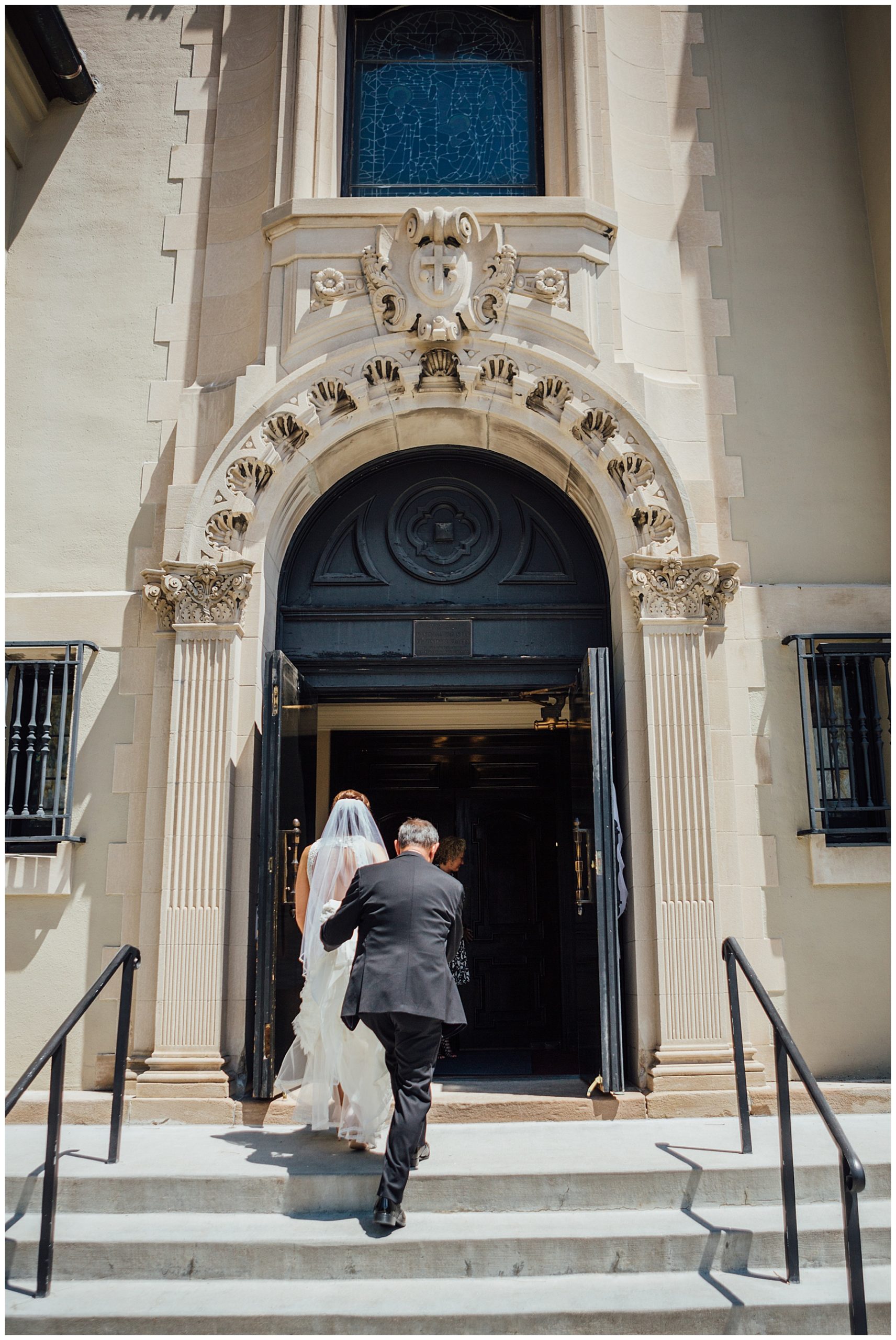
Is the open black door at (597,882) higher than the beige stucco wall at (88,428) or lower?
lower

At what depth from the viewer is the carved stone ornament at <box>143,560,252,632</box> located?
23.0 ft

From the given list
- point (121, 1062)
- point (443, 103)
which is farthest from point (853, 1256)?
point (443, 103)

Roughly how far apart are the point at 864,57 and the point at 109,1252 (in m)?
9.44

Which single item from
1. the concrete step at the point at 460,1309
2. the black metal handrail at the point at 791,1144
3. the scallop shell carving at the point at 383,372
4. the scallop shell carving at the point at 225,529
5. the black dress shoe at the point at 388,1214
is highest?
the scallop shell carving at the point at 383,372

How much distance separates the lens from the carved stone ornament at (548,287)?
7.50m

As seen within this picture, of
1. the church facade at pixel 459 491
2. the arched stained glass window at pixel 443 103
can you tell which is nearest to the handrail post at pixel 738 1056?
the church facade at pixel 459 491

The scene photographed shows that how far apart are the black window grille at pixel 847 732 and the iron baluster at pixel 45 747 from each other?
506 cm

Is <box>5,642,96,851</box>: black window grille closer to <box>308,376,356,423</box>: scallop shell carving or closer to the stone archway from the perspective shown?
the stone archway

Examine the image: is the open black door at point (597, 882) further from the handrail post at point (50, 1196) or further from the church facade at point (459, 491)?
the handrail post at point (50, 1196)

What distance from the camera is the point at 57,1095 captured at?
15.6ft

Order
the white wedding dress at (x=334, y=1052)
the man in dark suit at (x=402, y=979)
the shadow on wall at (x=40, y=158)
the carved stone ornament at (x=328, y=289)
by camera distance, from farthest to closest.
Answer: the shadow on wall at (x=40, y=158) → the carved stone ornament at (x=328, y=289) → the white wedding dress at (x=334, y=1052) → the man in dark suit at (x=402, y=979)

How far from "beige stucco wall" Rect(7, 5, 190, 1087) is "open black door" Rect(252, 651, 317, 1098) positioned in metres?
1.13

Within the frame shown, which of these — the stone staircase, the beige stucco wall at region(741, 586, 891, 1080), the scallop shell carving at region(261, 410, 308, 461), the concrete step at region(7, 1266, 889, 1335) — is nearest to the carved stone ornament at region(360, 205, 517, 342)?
the scallop shell carving at region(261, 410, 308, 461)

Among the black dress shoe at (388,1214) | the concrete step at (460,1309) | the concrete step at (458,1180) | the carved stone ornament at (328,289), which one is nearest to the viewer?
the concrete step at (460,1309)
